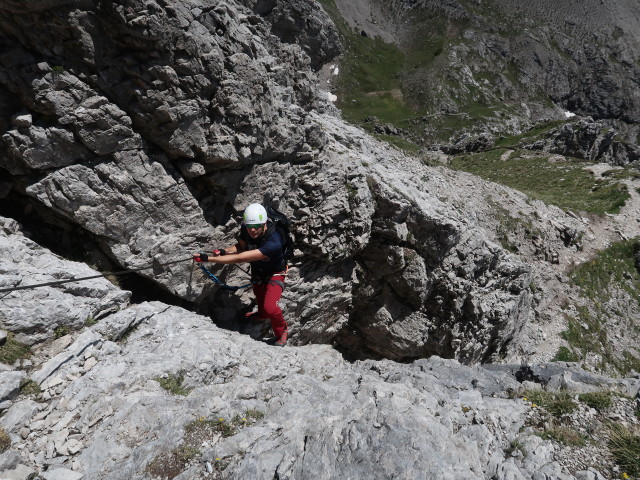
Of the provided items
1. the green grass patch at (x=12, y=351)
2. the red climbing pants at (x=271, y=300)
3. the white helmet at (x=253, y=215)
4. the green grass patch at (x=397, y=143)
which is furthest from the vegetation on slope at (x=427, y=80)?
the green grass patch at (x=12, y=351)

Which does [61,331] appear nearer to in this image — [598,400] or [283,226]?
[283,226]

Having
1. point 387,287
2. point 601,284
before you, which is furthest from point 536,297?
point 387,287

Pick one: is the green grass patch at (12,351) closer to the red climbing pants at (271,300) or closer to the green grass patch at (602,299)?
the red climbing pants at (271,300)

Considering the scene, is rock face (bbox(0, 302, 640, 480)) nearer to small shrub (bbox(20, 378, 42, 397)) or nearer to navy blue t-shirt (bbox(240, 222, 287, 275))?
small shrub (bbox(20, 378, 42, 397))

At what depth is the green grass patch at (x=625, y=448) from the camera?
20.7ft

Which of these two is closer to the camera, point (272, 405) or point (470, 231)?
point (272, 405)

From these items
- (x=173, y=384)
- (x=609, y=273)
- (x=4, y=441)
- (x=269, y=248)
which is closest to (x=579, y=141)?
(x=609, y=273)

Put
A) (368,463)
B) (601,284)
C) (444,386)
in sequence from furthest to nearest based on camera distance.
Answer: (601,284)
(444,386)
(368,463)

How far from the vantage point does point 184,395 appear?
7988 millimetres

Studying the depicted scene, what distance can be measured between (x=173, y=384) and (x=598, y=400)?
32.1 ft

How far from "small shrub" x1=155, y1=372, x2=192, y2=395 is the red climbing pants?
4194 mm

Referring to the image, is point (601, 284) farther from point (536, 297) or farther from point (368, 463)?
point (368, 463)

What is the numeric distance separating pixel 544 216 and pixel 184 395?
30.9m

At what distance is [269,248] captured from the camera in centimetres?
1068
